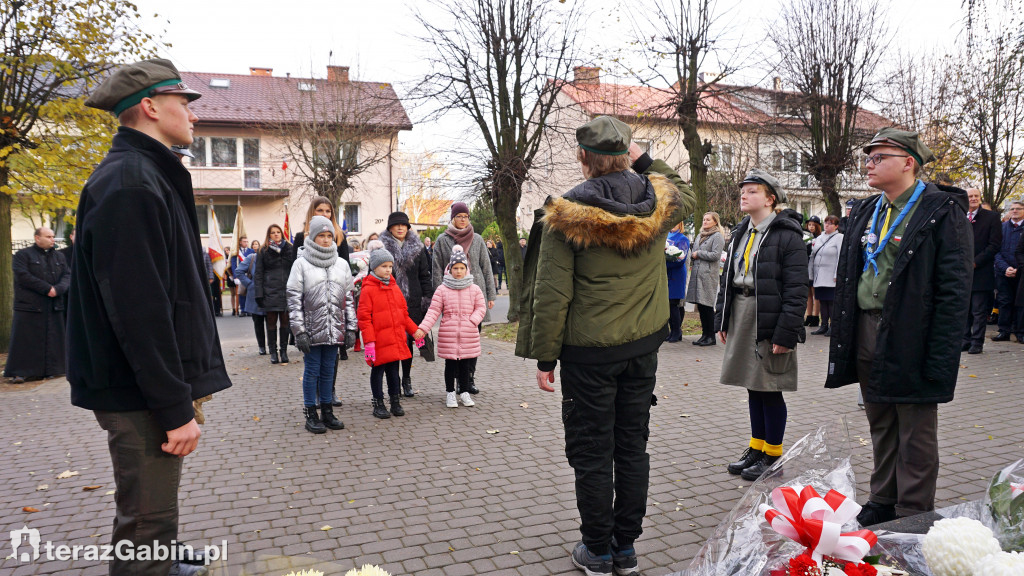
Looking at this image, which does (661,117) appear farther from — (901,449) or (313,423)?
(901,449)

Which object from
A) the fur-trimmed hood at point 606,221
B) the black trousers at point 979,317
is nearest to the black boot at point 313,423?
the fur-trimmed hood at point 606,221

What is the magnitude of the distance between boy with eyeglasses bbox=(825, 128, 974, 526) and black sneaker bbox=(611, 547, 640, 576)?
1.45m

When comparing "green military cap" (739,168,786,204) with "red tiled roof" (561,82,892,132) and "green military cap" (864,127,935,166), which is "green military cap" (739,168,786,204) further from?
"red tiled roof" (561,82,892,132)

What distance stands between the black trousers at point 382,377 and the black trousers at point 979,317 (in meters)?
8.60

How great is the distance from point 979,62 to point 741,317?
65.0 ft

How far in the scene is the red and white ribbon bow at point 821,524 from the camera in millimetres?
1427

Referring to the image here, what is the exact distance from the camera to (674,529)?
3.93m

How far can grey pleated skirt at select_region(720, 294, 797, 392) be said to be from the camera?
15.6 ft

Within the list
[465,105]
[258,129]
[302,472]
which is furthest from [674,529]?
[258,129]

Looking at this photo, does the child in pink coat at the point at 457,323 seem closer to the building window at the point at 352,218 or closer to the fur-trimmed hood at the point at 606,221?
the fur-trimmed hood at the point at 606,221

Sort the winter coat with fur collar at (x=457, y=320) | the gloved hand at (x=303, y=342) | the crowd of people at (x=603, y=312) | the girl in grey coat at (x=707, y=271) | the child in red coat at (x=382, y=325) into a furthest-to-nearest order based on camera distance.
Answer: the girl in grey coat at (x=707, y=271)
the winter coat with fur collar at (x=457, y=320)
the child in red coat at (x=382, y=325)
the gloved hand at (x=303, y=342)
the crowd of people at (x=603, y=312)

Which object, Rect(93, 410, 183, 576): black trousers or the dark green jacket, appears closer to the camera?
Rect(93, 410, 183, 576): black trousers

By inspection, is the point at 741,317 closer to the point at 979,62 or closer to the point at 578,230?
the point at 578,230

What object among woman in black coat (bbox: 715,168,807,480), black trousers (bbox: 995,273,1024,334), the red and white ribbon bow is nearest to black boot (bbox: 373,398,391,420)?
woman in black coat (bbox: 715,168,807,480)
